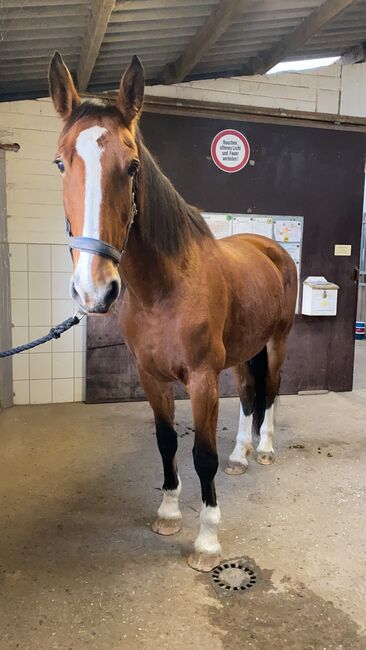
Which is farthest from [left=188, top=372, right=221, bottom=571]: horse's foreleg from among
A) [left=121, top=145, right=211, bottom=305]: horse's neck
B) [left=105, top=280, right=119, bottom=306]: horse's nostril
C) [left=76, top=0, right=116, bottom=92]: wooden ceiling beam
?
[left=76, top=0, right=116, bottom=92]: wooden ceiling beam

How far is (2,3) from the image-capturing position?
7.18ft

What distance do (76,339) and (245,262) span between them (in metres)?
1.83

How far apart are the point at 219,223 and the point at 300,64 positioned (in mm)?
1565

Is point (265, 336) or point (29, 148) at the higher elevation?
point (29, 148)

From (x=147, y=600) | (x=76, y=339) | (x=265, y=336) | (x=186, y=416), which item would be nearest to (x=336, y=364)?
(x=186, y=416)

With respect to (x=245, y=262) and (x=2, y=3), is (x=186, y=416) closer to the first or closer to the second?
(x=245, y=262)

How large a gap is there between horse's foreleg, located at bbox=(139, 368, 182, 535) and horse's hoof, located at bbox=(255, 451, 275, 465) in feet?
2.61

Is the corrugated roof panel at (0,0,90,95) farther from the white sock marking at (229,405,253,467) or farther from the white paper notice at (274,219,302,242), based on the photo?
the white sock marking at (229,405,253,467)

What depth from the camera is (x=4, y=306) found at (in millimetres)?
3432

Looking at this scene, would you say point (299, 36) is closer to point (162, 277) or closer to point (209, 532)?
point (162, 277)

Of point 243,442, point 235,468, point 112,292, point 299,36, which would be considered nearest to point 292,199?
point 299,36

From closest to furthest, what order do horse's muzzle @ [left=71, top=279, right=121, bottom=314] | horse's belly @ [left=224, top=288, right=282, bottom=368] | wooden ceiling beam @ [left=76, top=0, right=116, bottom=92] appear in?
horse's muzzle @ [left=71, top=279, right=121, bottom=314] → horse's belly @ [left=224, top=288, right=282, bottom=368] → wooden ceiling beam @ [left=76, top=0, right=116, bottom=92]

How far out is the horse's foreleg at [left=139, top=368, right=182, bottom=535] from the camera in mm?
2006

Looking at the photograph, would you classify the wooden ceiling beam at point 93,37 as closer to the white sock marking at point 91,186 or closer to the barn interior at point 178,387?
the barn interior at point 178,387
